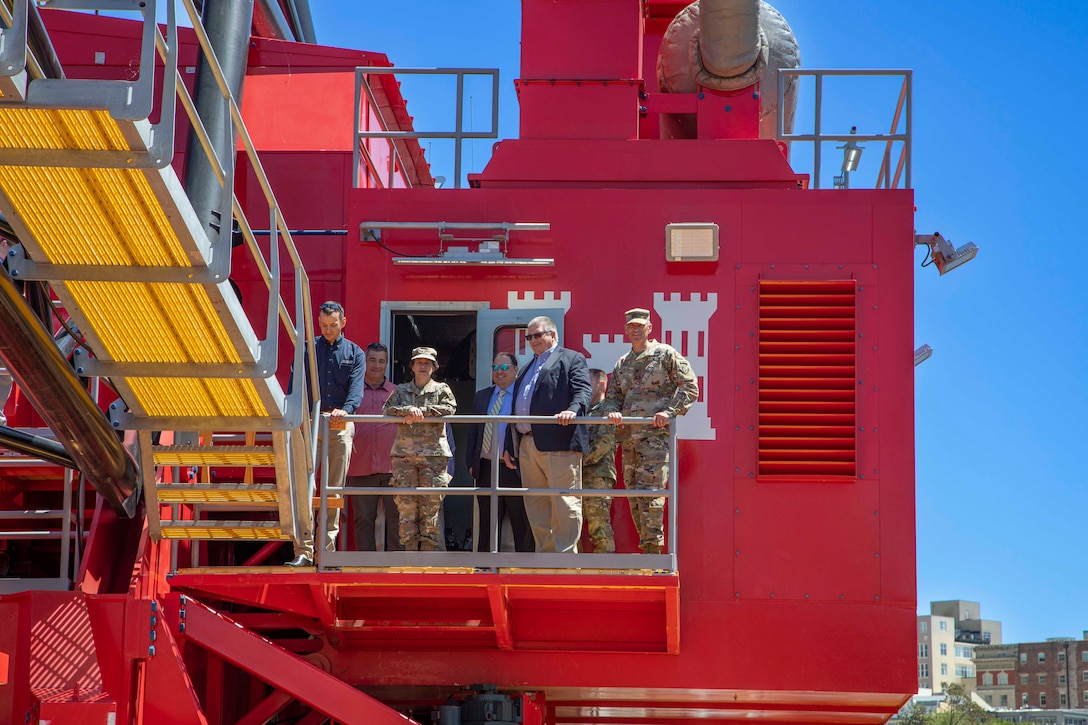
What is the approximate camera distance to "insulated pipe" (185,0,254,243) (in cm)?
1173

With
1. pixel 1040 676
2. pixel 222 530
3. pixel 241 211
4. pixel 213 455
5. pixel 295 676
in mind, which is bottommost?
pixel 1040 676

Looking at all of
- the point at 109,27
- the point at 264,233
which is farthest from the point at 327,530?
the point at 109,27

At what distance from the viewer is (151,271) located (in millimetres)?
8438

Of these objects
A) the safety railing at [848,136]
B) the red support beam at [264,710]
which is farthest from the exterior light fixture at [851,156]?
the red support beam at [264,710]

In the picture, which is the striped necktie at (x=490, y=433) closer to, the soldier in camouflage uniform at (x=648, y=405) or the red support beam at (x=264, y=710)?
the soldier in camouflage uniform at (x=648, y=405)

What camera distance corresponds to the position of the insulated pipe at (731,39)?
1341cm

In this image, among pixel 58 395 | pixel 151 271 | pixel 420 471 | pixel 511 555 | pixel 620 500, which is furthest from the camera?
pixel 620 500

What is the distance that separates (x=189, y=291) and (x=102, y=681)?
296cm

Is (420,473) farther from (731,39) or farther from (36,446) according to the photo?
(731,39)

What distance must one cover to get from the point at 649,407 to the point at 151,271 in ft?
13.6

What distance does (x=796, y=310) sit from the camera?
39.7 ft

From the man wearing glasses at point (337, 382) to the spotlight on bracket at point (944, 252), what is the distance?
16.9 feet

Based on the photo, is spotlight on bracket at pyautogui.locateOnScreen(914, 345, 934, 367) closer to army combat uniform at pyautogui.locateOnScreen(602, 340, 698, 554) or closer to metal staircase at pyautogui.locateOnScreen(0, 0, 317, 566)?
army combat uniform at pyautogui.locateOnScreen(602, 340, 698, 554)

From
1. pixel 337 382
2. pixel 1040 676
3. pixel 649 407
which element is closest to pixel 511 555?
pixel 649 407
